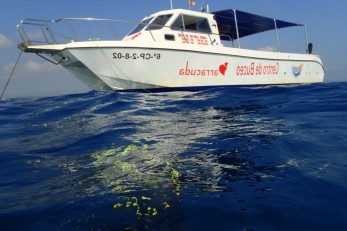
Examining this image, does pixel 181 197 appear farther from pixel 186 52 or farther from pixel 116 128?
pixel 186 52

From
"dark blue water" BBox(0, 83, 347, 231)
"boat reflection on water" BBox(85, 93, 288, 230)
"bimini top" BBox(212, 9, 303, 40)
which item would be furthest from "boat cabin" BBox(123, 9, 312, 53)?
"boat reflection on water" BBox(85, 93, 288, 230)

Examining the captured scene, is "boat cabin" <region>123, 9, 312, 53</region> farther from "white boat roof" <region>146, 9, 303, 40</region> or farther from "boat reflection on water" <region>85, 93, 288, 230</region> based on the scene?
"boat reflection on water" <region>85, 93, 288, 230</region>

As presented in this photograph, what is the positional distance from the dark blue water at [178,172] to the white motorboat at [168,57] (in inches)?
90.8

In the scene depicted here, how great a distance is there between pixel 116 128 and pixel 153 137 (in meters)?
0.88

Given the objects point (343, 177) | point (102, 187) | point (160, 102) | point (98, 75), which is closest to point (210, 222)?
point (102, 187)

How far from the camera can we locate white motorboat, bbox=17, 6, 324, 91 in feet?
23.6

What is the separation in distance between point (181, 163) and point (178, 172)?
0.83ft

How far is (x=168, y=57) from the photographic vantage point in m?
7.80

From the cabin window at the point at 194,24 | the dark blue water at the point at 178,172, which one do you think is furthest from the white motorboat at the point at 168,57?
the dark blue water at the point at 178,172

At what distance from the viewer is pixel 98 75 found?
24.8 ft

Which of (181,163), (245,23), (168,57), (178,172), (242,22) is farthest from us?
(245,23)

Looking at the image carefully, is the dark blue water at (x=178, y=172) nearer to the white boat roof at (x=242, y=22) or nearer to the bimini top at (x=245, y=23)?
the white boat roof at (x=242, y=22)

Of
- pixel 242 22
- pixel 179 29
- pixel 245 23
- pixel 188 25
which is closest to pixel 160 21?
pixel 179 29

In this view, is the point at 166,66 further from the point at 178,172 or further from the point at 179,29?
the point at 178,172
